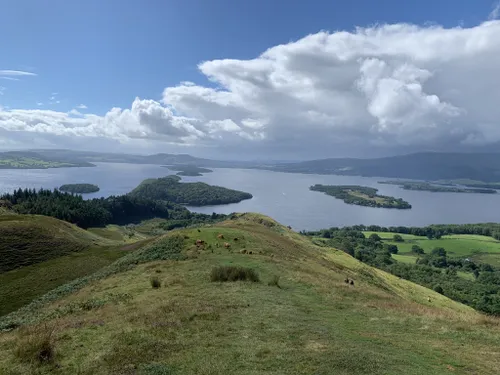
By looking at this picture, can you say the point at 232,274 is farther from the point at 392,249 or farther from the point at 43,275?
the point at 392,249

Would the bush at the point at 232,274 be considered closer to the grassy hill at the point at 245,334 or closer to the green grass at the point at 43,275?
the grassy hill at the point at 245,334

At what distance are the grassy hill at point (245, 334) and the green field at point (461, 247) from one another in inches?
5714

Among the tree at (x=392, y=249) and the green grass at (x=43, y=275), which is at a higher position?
the green grass at (x=43, y=275)

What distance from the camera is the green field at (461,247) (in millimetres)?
166375

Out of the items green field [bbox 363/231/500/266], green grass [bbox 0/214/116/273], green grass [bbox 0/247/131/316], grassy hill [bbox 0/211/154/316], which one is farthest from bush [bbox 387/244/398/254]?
green grass [bbox 0/247/131/316]

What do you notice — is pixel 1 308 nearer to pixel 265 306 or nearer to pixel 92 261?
pixel 92 261

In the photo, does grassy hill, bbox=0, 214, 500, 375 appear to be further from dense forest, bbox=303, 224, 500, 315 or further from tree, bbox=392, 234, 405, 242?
tree, bbox=392, 234, 405, 242

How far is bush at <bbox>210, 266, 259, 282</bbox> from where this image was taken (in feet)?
105

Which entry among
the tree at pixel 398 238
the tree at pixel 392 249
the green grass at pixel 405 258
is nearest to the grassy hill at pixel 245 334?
the green grass at pixel 405 258

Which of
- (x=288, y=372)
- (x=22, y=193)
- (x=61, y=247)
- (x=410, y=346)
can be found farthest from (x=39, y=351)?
(x=22, y=193)

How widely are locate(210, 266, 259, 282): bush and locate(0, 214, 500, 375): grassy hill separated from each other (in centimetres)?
86

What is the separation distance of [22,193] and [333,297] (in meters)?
166

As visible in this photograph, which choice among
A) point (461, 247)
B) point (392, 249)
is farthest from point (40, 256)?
point (461, 247)

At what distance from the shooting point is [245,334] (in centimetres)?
1858
